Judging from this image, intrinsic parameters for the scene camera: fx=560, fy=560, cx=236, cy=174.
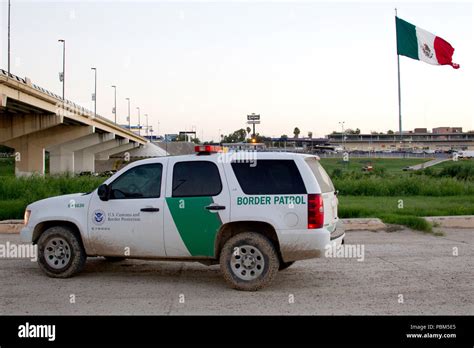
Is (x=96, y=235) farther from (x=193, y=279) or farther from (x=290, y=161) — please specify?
(x=290, y=161)

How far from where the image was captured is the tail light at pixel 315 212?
764cm

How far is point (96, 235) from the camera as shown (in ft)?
27.8

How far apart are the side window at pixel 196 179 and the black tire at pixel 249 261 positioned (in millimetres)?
801

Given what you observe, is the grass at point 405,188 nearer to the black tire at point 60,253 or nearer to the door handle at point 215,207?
the door handle at point 215,207

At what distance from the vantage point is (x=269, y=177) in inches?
314

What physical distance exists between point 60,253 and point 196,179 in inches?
97.9

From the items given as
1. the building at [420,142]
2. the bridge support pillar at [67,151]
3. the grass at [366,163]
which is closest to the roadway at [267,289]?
the grass at [366,163]

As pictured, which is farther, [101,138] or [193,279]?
[101,138]

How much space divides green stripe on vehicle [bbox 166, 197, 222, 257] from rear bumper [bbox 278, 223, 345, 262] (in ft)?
3.14

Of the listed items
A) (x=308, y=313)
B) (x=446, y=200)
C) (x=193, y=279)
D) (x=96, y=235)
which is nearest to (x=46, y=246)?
(x=96, y=235)

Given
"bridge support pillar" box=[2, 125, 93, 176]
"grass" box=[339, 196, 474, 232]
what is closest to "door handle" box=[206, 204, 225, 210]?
"grass" box=[339, 196, 474, 232]

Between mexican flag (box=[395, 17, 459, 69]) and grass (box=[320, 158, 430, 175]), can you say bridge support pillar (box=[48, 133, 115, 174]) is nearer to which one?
grass (box=[320, 158, 430, 175])
